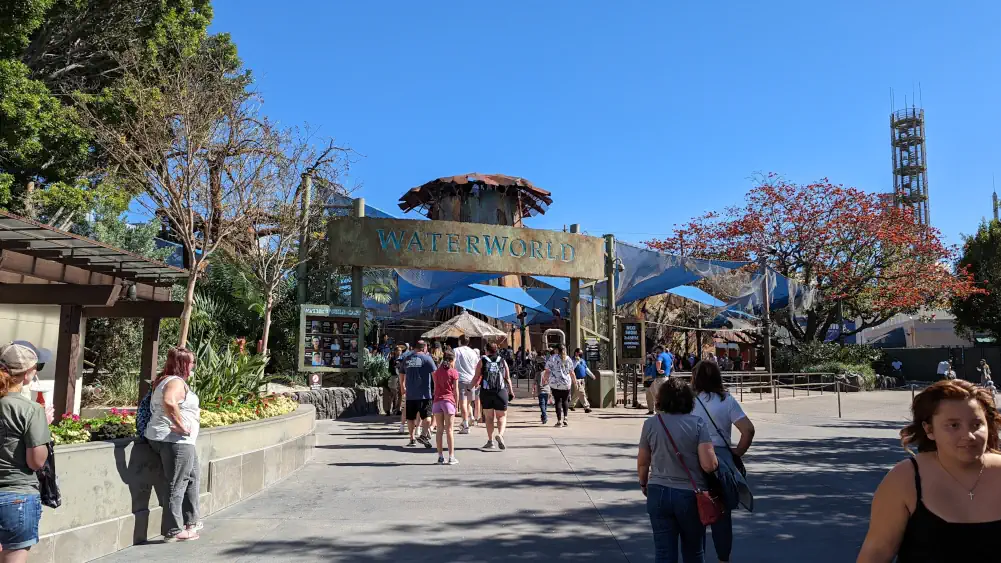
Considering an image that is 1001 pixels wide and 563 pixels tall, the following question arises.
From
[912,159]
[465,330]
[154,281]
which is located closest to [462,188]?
[465,330]

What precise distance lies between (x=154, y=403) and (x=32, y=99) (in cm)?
1202

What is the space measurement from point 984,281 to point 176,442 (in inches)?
1387

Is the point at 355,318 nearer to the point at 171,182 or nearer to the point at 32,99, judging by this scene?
the point at 171,182

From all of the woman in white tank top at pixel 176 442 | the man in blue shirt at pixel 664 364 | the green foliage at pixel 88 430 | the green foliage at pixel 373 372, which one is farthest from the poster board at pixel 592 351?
the woman in white tank top at pixel 176 442

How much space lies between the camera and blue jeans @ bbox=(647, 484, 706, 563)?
153 inches

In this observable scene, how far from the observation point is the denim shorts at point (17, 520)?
333cm

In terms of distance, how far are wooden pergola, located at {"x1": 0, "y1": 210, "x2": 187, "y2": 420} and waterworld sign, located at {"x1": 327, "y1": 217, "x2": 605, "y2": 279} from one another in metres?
4.24

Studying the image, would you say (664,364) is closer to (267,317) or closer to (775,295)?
(267,317)

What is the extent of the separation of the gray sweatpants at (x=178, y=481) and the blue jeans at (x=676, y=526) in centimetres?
369

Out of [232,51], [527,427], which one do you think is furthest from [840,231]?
[232,51]

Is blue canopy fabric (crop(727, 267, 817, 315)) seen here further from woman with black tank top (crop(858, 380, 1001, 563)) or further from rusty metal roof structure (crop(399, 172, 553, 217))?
woman with black tank top (crop(858, 380, 1001, 563))

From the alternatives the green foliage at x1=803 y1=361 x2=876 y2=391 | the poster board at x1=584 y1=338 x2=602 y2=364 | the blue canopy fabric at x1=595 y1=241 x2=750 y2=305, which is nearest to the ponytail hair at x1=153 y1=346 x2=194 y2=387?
the poster board at x1=584 y1=338 x2=602 y2=364

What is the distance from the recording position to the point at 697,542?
3.89 metres

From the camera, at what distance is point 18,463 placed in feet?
11.2
